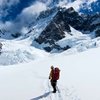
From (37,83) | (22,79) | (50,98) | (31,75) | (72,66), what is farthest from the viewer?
(72,66)

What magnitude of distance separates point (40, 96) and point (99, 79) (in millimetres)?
5222

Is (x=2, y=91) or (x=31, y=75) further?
(x=31, y=75)

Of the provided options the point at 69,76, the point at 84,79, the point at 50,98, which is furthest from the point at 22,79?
the point at 50,98

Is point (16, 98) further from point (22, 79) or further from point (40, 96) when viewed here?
point (22, 79)

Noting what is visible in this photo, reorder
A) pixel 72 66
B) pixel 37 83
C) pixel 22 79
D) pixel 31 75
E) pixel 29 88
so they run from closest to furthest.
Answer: pixel 29 88 < pixel 37 83 < pixel 22 79 < pixel 31 75 < pixel 72 66

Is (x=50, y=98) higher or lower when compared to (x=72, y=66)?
lower

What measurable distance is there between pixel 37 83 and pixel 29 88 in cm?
168

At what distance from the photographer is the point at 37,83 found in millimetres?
25562

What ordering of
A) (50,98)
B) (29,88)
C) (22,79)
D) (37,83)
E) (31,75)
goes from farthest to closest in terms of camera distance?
(31,75) < (22,79) < (37,83) < (29,88) < (50,98)

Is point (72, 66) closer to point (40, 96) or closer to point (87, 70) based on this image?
point (87, 70)

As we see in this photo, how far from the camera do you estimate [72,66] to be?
32656 millimetres

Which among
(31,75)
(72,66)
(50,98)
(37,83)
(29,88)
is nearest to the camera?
(50,98)

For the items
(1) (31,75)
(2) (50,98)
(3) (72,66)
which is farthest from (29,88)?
(3) (72,66)

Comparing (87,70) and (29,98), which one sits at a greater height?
(87,70)
